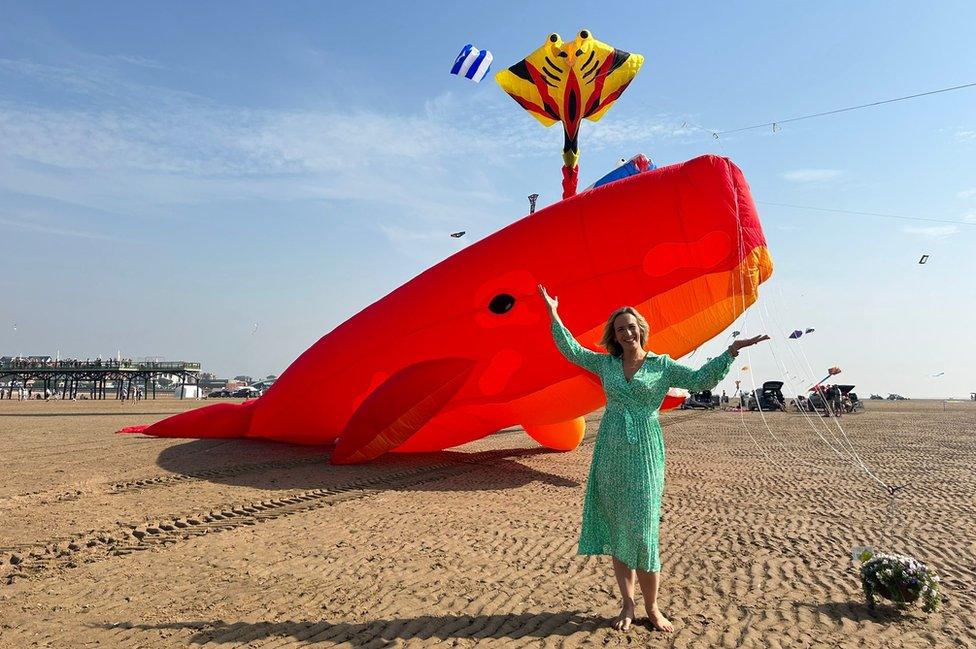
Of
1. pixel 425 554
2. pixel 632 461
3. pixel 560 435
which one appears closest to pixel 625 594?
pixel 632 461

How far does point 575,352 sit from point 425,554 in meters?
2.35

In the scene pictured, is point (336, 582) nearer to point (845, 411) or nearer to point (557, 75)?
point (557, 75)

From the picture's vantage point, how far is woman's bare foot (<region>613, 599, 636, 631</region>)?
3.56m

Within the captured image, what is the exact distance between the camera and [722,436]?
17.2 metres

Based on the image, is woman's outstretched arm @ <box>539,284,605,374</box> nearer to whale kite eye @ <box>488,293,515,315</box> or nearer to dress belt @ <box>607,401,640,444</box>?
dress belt @ <box>607,401,640,444</box>

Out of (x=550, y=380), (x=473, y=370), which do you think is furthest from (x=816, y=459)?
(x=473, y=370)

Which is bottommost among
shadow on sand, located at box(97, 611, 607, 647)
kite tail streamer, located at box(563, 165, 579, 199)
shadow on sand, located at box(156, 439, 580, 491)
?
shadow on sand, located at box(97, 611, 607, 647)

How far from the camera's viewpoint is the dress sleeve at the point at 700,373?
353 centimetres

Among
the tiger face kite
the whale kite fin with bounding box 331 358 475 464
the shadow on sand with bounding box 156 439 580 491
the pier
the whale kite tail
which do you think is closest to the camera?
the shadow on sand with bounding box 156 439 580 491

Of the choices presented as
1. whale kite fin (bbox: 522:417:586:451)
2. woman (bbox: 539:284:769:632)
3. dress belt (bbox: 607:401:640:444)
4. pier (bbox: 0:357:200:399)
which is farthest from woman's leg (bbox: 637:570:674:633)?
pier (bbox: 0:357:200:399)

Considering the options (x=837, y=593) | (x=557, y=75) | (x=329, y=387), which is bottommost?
(x=837, y=593)

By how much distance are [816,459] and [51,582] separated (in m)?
12.1

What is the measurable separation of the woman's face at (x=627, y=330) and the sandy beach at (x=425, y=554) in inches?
64.1

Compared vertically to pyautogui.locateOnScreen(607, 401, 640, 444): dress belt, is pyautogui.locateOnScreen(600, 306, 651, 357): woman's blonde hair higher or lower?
higher
